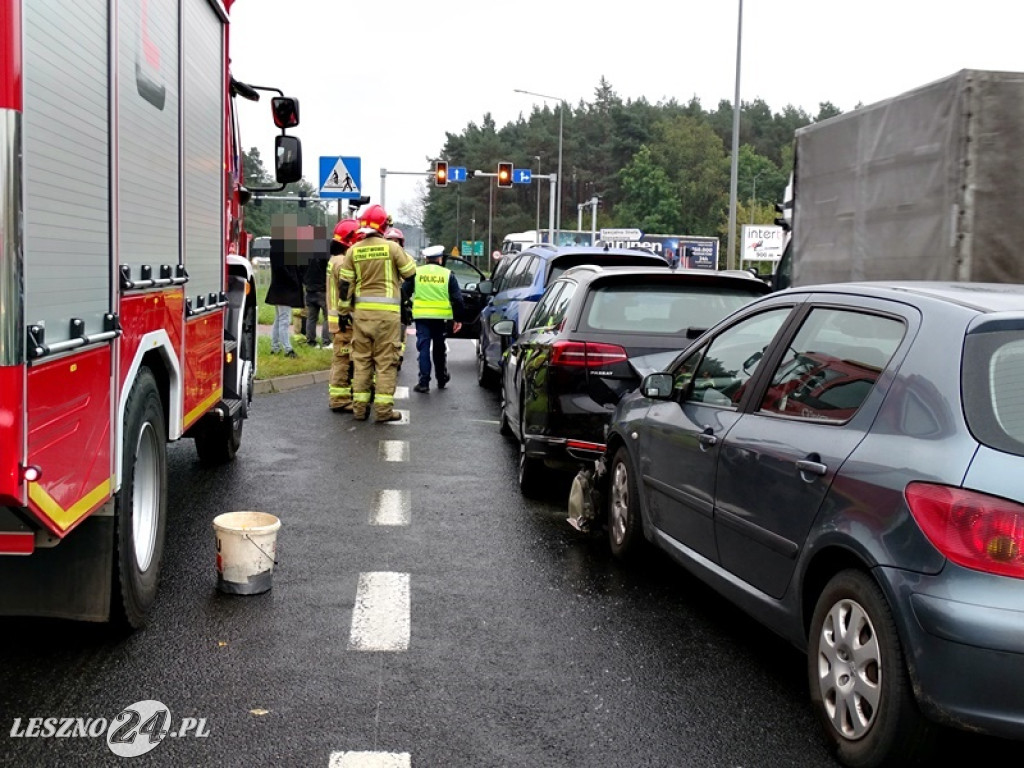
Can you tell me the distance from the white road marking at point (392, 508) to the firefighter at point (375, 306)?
355 cm

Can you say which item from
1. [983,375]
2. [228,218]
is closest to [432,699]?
[983,375]

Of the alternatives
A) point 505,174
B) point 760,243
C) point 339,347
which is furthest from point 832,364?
point 505,174

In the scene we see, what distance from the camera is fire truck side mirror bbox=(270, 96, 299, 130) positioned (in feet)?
30.4

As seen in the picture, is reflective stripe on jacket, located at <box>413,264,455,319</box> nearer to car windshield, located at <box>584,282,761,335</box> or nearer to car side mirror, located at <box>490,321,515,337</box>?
car side mirror, located at <box>490,321,515,337</box>

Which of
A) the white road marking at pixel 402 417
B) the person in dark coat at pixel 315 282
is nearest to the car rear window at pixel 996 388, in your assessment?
the white road marking at pixel 402 417

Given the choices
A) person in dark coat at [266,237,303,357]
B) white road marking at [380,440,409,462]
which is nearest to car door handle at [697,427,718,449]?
white road marking at [380,440,409,462]

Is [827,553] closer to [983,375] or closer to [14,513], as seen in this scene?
[983,375]

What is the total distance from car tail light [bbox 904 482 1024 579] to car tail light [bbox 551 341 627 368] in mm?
4195

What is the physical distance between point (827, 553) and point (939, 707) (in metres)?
0.71

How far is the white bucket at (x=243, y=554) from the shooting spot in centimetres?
550

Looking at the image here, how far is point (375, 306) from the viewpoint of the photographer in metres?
11.7

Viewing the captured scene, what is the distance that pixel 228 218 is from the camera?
8016 millimetres

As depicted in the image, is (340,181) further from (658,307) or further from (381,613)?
(381,613)

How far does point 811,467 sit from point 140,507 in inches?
112
